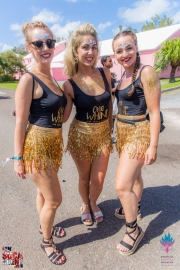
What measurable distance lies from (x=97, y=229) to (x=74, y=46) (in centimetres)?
202

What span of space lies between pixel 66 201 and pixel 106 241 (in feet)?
2.89

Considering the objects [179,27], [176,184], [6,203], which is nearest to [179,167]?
[176,184]

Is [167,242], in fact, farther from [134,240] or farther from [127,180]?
[127,180]

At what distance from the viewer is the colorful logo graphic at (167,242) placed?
227 cm

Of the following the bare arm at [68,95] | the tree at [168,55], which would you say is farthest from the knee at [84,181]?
the tree at [168,55]

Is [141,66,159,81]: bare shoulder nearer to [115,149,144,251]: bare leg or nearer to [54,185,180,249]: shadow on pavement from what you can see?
[115,149,144,251]: bare leg

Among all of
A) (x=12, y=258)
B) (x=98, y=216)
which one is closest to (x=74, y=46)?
(x=98, y=216)

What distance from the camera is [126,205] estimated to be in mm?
2184

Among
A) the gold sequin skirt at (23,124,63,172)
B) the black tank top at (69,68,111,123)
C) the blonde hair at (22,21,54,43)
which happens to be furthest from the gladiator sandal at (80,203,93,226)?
the blonde hair at (22,21,54,43)

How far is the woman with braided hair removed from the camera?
2.04 m

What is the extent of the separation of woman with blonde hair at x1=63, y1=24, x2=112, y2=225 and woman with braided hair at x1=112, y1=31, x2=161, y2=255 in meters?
0.22

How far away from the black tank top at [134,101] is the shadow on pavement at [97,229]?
4.37 ft

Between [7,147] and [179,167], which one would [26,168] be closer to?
[179,167]

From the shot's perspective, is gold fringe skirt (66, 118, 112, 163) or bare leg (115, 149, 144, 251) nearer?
bare leg (115, 149, 144, 251)
